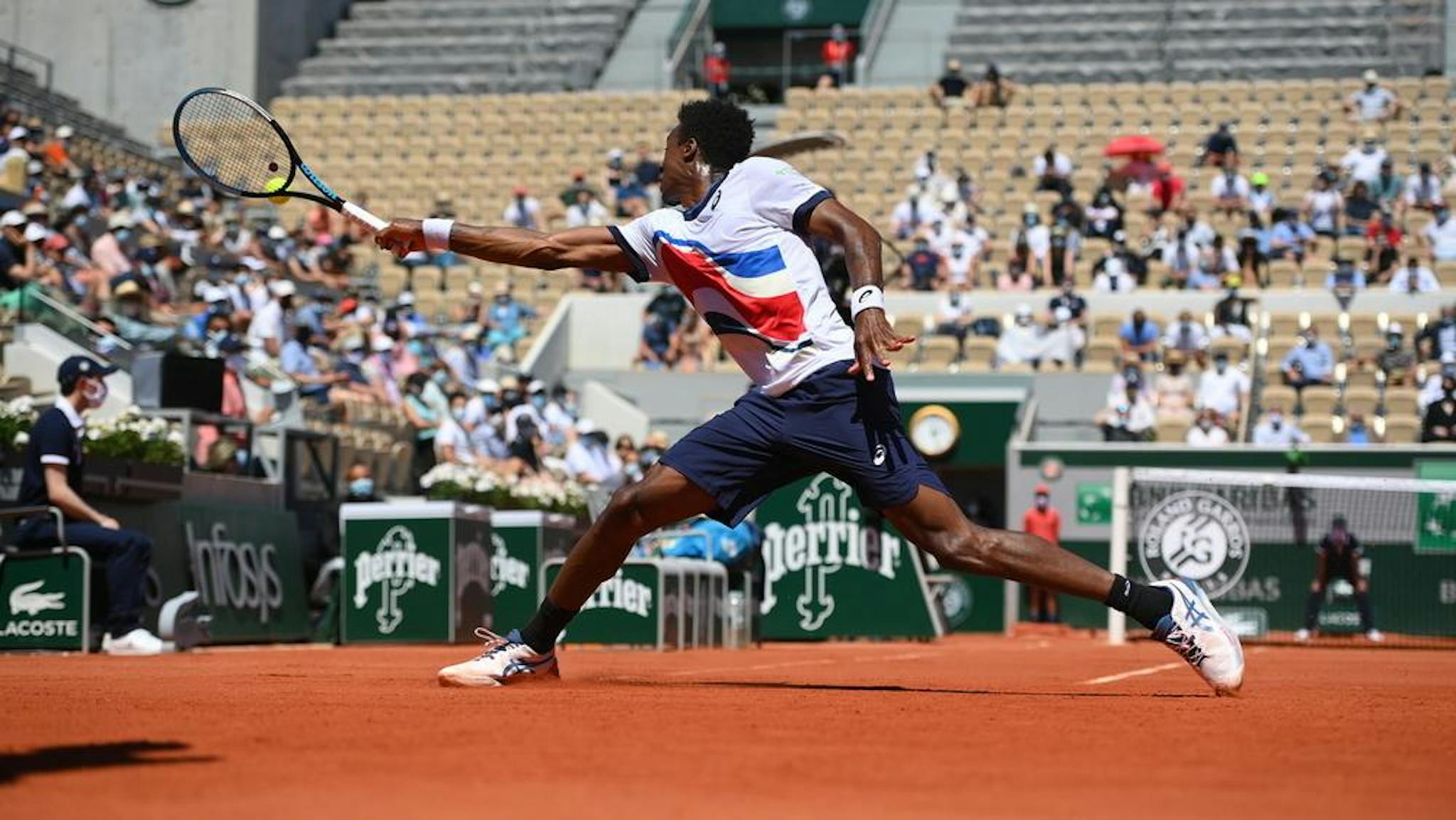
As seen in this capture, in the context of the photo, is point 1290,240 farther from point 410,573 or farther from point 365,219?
point 365,219

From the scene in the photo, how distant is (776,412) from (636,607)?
8.07m

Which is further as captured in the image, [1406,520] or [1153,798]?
[1406,520]

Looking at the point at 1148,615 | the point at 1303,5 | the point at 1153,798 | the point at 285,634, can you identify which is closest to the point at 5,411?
the point at 285,634

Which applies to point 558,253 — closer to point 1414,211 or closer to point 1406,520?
point 1406,520

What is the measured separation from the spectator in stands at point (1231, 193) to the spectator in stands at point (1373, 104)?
364cm

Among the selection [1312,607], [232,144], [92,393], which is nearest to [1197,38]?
[1312,607]

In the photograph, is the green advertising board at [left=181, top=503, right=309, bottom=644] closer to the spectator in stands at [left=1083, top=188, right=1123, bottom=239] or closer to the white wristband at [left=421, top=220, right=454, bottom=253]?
the white wristband at [left=421, top=220, right=454, bottom=253]

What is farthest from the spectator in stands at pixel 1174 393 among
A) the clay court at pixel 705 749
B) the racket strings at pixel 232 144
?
the racket strings at pixel 232 144

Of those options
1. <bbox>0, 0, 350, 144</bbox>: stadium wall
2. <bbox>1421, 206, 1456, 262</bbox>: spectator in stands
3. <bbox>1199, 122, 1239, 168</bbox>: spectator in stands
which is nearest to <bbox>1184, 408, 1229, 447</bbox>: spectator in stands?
<bbox>1421, 206, 1456, 262</bbox>: spectator in stands

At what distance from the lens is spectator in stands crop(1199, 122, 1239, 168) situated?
3269cm

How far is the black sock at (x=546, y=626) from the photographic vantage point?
27.7 ft

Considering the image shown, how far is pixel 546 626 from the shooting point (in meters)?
8.47

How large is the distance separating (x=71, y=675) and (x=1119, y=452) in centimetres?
1747

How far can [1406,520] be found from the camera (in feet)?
76.7
